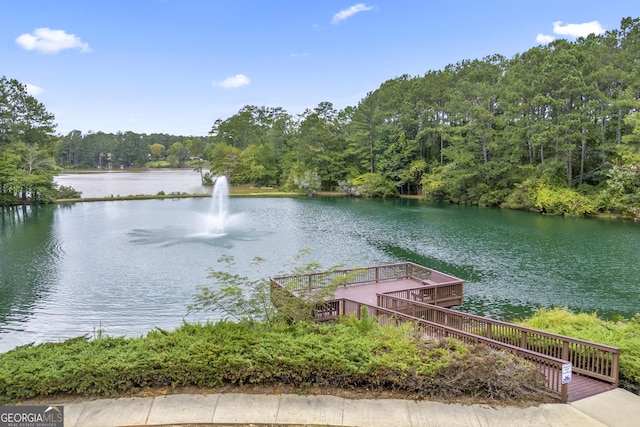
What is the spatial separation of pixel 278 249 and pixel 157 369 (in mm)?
17021

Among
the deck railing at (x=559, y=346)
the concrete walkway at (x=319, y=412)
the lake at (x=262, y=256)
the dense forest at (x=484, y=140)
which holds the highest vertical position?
the dense forest at (x=484, y=140)

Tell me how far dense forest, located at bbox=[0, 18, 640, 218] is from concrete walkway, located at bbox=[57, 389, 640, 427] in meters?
35.1

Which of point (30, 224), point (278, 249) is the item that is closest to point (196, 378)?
point (278, 249)

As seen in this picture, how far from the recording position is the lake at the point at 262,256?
46.6ft

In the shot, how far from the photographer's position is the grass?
630cm

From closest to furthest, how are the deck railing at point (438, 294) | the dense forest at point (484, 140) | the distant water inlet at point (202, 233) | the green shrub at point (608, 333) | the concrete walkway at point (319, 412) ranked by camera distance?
1. the concrete walkway at point (319, 412)
2. the green shrub at point (608, 333)
3. the deck railing at point (438, 294)
4. the distant water inlet at point (202, 233)
5. the dense forest at point (484, 140)

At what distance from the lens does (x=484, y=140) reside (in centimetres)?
4634

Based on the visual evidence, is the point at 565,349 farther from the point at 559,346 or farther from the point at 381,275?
the point at 381,275

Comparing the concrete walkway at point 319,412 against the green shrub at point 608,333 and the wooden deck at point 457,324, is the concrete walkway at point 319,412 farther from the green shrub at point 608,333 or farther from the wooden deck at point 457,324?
the green shrub at point 608,333

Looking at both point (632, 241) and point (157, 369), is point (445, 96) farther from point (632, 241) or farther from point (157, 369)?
point (157, 369)

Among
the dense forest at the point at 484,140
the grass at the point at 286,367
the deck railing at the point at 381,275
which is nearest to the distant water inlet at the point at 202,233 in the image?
the deck railing at the point at 381,275

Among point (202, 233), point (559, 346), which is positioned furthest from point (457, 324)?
point (202, 233)

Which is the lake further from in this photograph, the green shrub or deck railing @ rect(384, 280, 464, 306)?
the green shrub

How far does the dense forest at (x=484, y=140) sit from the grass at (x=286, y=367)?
3560 centimetres
